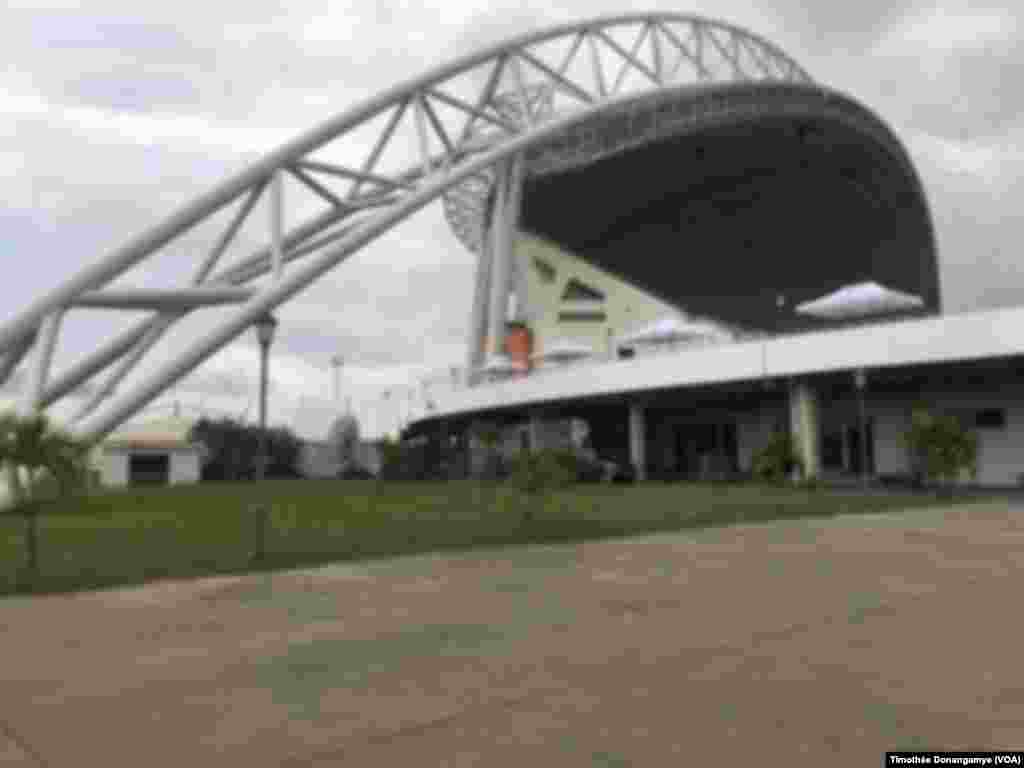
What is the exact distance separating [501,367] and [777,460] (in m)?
21.2

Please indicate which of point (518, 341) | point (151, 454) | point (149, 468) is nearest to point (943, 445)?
point (518, 341)

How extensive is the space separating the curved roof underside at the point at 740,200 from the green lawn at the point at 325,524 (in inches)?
1207

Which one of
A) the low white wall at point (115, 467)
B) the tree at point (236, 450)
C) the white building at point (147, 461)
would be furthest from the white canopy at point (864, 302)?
the low white wall at point (115, 467)

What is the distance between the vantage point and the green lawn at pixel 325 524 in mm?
15062

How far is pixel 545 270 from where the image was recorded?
70.2 metres

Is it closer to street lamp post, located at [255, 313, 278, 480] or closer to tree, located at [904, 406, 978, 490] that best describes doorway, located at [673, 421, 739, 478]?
tree, located at [904, 406, 978, 490]

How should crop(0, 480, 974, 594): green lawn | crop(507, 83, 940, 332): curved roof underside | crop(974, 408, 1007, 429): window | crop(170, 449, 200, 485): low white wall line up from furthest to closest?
crop(170, 449, 200, 485): low white wall, crop(507, 83, 940, 332): curved roof underside, crop(974, 408, 1007, 429): window, crop(0, 480, 974, 594): green lawn

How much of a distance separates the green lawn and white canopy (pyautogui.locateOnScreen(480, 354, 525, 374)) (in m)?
17.6

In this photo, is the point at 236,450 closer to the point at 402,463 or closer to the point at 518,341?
the point at 402,463

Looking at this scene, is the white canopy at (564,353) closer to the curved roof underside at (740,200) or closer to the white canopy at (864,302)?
A: the curved roof underside at (740,200)

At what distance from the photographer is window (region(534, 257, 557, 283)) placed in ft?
229

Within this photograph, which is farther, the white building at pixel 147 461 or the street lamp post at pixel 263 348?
the white building at pixel 147 461

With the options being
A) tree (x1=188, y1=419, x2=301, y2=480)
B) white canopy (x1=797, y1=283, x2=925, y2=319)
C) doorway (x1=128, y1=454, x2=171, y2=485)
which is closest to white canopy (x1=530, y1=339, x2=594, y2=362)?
white canopy (x1=797, y1=283, x2=925, y2=319)

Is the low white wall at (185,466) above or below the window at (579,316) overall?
below
